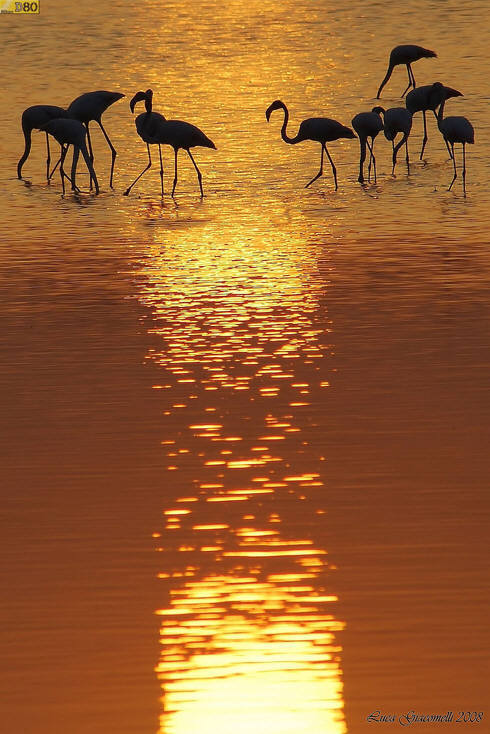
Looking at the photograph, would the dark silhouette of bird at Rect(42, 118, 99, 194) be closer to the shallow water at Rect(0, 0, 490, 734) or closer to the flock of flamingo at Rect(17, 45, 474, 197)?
the flock of flamingo at Rect(17, 45, 474, 197)

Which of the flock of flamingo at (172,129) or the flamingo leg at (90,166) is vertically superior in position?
the flock of flamingo at (172,129)

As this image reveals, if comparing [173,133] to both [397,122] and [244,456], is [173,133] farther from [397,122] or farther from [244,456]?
[244,456]

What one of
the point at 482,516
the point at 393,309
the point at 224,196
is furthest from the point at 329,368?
the point at 224,196

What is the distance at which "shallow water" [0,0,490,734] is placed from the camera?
4973mm

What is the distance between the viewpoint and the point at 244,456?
7324 millimetres

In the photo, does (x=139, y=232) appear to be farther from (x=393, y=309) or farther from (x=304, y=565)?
(x=304, y=565)

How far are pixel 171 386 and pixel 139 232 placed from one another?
6.10 metres

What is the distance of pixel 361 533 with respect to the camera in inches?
245

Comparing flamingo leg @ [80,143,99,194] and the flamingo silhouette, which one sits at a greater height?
the flamingo silhouette

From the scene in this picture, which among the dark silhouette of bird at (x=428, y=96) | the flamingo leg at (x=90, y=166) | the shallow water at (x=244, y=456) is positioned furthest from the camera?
the dark silhouette of bird at (x=428, y=96)

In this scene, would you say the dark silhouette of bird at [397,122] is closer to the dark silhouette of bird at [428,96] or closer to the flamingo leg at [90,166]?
the dark silhouette of bird at [428,96]

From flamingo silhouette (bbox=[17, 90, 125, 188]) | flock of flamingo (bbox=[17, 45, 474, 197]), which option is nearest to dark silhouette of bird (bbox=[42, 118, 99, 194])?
flock of flamingo (bbox=[17, 45, 474, 197])

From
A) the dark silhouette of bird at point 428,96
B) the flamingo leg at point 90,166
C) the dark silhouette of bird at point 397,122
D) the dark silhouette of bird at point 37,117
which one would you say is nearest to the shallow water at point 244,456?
the flamingo leg at point 90,166

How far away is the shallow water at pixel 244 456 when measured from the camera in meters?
4.97
